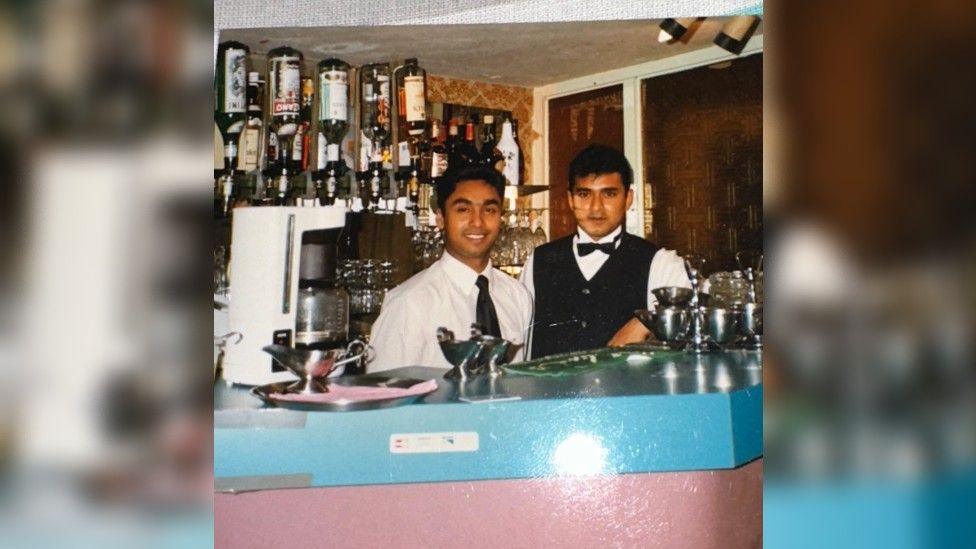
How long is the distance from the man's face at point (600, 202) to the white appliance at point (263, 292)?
394 mm

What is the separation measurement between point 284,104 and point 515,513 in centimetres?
70

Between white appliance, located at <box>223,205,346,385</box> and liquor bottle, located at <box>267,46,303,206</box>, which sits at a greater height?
liquor bottle, located at <box>267,46,303,206</box>

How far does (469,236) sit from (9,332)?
1.96 feet

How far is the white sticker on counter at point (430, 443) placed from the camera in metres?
1.08

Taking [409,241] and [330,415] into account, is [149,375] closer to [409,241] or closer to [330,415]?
[330,415]

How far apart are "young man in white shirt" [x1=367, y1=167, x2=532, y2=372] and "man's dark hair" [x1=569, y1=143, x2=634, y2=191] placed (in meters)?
0.11

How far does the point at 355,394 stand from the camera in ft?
3.60

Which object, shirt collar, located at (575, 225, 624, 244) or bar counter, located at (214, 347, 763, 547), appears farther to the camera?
shirt collar, located at (575, 225, 624, 244)

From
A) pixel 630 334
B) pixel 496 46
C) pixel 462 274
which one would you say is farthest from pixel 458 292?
pixel 496 46

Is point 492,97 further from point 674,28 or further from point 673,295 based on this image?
point 673,295

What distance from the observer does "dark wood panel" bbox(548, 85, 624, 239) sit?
1150 millimetres

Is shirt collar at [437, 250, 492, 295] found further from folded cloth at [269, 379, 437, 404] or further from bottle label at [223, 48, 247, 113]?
bottle label at [223, 48, 247, 113]

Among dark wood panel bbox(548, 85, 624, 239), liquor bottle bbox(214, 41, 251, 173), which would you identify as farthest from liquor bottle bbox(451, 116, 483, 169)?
liquor bottle bbox(214, 41, 251, 173)

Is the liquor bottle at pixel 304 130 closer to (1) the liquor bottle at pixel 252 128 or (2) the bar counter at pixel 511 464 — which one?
(1) the liquor bottle at pixel 252 128
